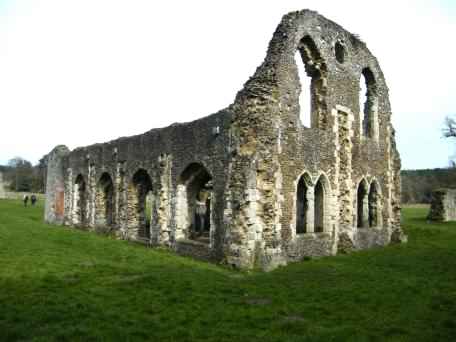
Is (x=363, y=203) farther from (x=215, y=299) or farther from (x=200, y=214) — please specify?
(x=215, y=299)

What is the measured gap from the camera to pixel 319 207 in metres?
14.0

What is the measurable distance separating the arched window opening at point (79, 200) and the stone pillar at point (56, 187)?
1.60 m

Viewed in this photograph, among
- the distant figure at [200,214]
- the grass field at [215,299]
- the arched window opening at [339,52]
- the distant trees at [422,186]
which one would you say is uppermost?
the arched window opening at [339,52]

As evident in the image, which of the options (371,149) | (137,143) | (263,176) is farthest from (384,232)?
Answer: (137,143)

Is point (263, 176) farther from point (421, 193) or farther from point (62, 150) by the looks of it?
point (421, 193)

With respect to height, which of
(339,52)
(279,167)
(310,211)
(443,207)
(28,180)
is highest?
(339,52)

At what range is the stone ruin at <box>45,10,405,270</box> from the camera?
11.1 metres

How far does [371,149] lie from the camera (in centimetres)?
1661

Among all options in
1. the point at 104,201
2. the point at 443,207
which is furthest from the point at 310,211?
the point at 443,207

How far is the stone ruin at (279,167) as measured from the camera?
11078 mm

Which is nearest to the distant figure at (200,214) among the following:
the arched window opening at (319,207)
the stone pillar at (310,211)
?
the arched window opening at (319,207)

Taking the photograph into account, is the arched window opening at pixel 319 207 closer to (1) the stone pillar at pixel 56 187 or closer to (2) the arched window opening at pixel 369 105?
(2) the arched window opening at pixel 369 105

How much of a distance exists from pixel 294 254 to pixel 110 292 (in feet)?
19.5

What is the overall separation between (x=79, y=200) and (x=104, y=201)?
12.9ft
